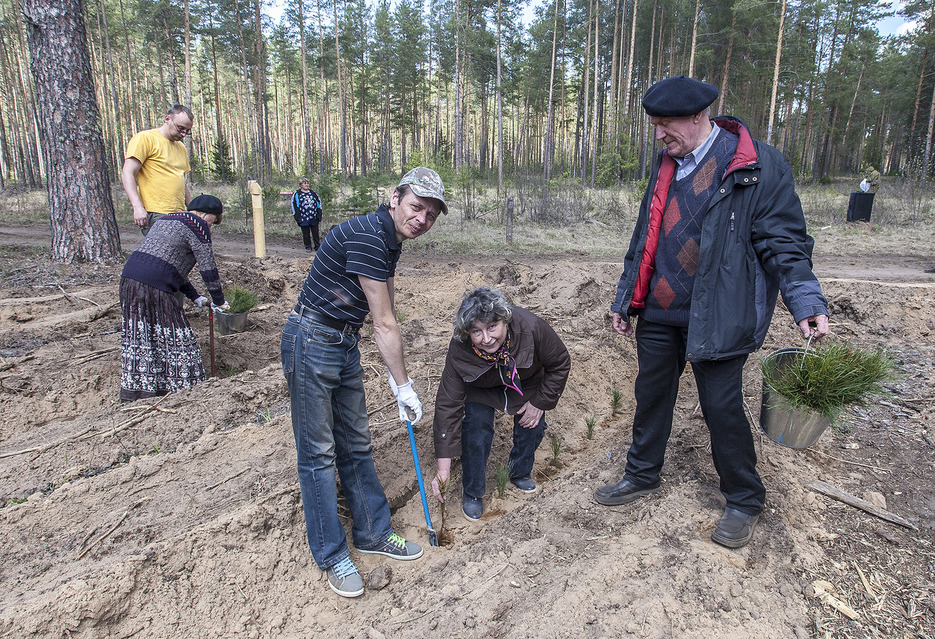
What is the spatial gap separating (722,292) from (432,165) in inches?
474

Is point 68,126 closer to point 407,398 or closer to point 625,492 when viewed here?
point 407,398

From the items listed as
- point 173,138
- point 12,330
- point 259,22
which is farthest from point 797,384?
point 259,22

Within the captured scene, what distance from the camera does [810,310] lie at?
6.02ft

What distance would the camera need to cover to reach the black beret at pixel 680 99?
201cm

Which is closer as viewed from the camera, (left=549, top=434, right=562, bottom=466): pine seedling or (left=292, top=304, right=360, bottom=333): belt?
(left=292, top=304, right=360, bottom=333): belt

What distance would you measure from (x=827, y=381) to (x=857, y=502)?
2.26 ft

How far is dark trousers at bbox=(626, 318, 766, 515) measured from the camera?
6.86 ft

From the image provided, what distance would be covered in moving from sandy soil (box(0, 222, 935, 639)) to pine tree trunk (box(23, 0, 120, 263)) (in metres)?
2.99

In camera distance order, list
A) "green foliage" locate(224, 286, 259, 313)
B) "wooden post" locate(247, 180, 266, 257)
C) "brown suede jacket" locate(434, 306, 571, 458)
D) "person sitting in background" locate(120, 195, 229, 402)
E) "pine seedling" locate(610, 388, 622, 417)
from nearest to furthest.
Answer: "brown suede jacket" locate(434, 306, 571, 458) → "person sitting in background" locate(120, 195, 229, 402) → "pine seedling" locate(610, 388, 622, 417) → "green foliage" locate(224, 286, 259, 313) → "wooden post" locate(247, 180, 266, 257)

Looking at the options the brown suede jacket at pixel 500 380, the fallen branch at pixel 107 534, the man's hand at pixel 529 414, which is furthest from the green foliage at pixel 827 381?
the fallen branch at pixel 107 534

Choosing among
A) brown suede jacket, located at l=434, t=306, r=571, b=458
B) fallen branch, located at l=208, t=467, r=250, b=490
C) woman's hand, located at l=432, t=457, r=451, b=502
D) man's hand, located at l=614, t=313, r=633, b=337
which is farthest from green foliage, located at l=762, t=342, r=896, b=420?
fallen branch, located at l=208, t=467, r=250, b=490

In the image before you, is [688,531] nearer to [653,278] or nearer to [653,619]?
[653,619]

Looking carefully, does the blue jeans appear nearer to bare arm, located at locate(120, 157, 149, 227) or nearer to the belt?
the belt

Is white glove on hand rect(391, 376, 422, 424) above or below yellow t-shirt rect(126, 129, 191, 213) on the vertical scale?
below
